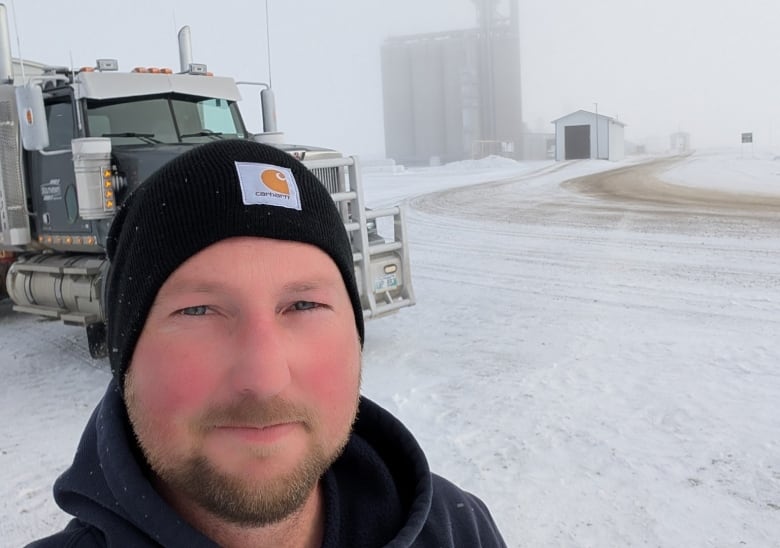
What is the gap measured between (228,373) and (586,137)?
2001 inches

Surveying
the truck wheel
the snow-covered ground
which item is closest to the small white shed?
the snow-covered ground

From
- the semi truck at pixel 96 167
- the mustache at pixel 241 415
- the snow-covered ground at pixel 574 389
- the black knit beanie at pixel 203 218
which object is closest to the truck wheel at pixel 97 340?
the semi truck at pixel 96 167

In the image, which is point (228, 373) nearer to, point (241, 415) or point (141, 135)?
point (241, 415)

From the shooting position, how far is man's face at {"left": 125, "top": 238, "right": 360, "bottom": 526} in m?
1.23

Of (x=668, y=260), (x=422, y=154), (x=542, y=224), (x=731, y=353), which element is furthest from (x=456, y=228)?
(x=422, y=154)

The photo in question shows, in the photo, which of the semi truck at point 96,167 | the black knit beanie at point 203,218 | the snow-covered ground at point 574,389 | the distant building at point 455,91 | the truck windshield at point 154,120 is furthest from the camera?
the distant building at point 455,91

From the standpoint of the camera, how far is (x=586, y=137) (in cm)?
4897

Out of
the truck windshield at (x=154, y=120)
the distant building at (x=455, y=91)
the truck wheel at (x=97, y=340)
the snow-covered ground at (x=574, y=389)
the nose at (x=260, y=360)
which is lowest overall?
the snow-covered ground at (x=574, y=389)

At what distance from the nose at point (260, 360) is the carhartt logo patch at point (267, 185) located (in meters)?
0.28

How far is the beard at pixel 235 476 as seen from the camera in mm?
1226

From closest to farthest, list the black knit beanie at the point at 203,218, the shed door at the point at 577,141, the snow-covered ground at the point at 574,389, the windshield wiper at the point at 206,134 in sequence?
the black knit beanie at the point at 203,218
the snow-covered ground at the point at 574,389
the windshield wiper at the point at 206,134
the shed door at the point at 577,141

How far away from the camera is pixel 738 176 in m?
26.7

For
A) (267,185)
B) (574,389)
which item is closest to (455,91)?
(574,389)

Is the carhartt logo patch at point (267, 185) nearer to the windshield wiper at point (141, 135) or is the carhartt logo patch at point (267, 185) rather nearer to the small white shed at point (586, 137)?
the windshield wiper at point (141, 135)
